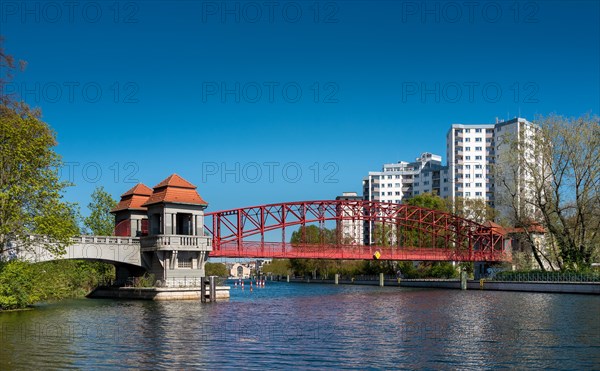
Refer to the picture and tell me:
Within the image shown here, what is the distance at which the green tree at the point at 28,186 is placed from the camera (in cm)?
4419

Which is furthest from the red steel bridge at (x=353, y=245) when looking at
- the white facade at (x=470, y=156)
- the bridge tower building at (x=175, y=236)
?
the white facade at (x=470, y=156)

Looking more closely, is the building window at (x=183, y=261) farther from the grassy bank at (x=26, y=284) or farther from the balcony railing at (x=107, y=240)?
the grassy bank at (x=26, y=284)

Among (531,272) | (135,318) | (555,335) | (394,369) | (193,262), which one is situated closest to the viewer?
(394,369)

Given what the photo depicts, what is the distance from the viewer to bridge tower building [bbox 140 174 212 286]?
66188 mm

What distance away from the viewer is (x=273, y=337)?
3456 cm

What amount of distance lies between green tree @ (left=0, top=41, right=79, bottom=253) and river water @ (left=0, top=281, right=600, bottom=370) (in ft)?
18.4

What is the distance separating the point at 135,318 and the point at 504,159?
171ft

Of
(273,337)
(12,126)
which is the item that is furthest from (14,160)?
(273,337)

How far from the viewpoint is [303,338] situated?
34.2 metres

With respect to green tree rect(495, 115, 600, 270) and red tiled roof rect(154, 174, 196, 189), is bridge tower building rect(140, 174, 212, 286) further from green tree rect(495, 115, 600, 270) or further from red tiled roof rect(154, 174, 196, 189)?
green tree rect(495, 115, 600, 270)

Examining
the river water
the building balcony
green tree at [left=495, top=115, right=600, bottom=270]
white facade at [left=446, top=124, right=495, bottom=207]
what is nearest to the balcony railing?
the building balcony

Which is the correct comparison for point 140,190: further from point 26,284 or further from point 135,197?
point 26,284

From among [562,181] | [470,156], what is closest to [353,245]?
[562,181]

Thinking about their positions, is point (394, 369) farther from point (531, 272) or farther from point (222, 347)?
point (531, 272)
